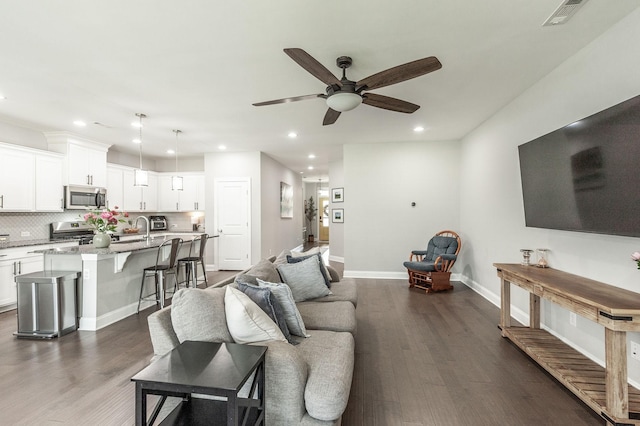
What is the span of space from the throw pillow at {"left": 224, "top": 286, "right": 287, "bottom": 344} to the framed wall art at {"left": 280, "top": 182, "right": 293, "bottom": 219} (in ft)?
22.7

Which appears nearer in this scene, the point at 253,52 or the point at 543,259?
the point at 253,52

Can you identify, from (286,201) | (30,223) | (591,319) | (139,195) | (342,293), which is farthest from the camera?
(286,201)

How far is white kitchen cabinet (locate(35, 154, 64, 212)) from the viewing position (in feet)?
15.8

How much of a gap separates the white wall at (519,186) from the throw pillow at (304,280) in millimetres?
2346

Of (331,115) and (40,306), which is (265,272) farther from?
(40,306)

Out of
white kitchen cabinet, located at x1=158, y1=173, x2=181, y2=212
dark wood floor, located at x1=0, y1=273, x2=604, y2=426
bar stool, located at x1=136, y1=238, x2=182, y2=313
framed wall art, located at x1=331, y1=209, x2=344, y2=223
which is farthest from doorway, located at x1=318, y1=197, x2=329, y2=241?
dark wood floor, located at x1=0, y1=273, x2=604, y2=426

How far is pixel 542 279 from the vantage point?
2.64 metres

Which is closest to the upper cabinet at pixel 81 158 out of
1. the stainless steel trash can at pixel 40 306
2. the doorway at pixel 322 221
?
the stainless steel trash can at pixel 40 306

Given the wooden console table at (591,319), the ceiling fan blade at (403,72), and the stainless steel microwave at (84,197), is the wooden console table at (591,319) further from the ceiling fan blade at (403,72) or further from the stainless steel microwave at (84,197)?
the stainless steel microwave at (84,197)

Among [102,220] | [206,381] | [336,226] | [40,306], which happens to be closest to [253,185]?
[336,226]

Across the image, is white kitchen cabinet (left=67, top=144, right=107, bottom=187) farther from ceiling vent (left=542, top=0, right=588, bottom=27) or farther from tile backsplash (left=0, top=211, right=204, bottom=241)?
ceiling vent (left=542, top=0, right=588, bottom=27)

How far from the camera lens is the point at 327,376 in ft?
5.31

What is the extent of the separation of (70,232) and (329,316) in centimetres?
542

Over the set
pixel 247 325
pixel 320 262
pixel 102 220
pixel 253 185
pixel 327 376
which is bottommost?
pixel 327 376
